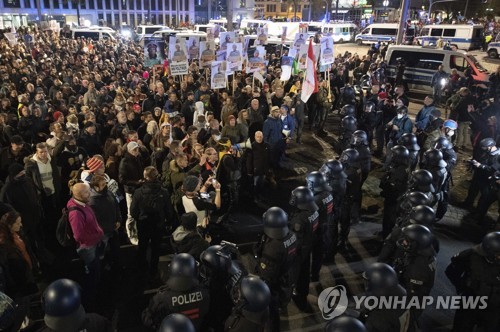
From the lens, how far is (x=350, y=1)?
3172 inches

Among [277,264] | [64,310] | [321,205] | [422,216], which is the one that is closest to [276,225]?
[277,264]

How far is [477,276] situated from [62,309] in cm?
410

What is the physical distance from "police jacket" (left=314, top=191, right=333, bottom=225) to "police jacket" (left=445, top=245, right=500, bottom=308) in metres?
1.66

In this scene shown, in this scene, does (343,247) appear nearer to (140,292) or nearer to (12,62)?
(140,292)

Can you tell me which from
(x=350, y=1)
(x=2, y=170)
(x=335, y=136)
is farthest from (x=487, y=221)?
(x=350, y=1)

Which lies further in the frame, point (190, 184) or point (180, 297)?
point (190, 184)

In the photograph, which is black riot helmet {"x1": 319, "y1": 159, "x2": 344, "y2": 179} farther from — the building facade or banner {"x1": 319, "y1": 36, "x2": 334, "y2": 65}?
the building facade

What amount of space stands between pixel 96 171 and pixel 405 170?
4988mm

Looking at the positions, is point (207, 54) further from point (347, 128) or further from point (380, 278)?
point (380, 278)

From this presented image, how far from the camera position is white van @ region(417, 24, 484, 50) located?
3247 cm

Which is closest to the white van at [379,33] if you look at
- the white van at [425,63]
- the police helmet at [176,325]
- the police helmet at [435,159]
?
the white van at [425,63]

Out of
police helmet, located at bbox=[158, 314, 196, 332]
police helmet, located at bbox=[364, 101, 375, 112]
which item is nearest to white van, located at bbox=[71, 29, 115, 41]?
police helmet, located at bbox=[364, 101, 375, 112]

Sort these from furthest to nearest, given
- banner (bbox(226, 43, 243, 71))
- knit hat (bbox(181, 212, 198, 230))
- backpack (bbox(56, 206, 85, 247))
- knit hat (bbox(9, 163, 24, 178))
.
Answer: banner (bbox(226, 43, 243, 71))
knit hat (bbox(9, 163, 24, 178))
backpack (bbox(56, 206, 85, 247))
knit hat (bbox(181, 212, 198, 230))

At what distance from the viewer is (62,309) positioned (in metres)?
3.07
